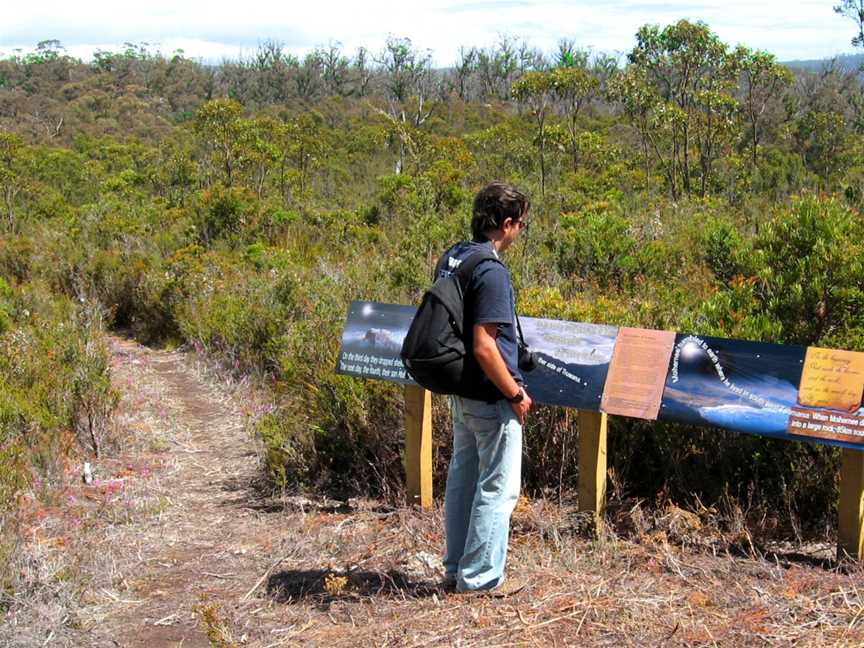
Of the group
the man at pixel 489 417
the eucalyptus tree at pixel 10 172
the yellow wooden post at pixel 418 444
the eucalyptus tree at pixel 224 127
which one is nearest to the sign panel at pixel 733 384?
the man at pixel 489 417

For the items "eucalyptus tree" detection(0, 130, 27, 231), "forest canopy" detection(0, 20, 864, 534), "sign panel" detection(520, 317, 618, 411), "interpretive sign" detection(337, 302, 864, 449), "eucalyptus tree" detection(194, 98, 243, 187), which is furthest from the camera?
"eucalyptus tree" detection(194, 98, 243, 187)

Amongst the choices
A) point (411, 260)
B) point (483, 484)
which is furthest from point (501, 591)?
point (411, 260)

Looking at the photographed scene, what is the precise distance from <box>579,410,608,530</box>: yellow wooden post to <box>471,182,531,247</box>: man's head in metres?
0.98

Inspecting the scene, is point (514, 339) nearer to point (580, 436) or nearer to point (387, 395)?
point (580, 436)

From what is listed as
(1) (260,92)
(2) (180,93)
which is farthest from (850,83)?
(2) (180,93)

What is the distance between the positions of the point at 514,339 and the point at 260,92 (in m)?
74.1

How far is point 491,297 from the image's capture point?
10.2 feet

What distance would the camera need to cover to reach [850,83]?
68.7 m

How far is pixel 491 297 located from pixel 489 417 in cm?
45

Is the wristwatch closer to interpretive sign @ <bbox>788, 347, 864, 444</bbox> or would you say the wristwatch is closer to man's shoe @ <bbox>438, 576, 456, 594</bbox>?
man's shoe @ <bbox>438, 576, 456, 594</bbox>

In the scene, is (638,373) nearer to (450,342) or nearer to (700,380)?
(700,380)

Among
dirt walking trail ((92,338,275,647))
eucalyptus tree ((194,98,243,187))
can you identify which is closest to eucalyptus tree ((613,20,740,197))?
eucalyptus tree ((194,98,243,187))

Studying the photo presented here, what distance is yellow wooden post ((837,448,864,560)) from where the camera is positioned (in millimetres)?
→ 3385

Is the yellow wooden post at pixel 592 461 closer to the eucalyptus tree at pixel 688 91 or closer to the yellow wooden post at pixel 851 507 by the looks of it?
the yellow wooden post at pixel 851 507
